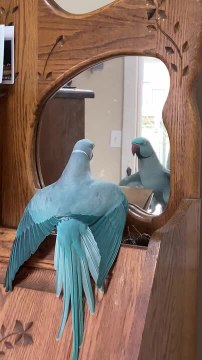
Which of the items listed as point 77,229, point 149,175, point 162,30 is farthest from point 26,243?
point 162,30

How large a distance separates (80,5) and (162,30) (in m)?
0.15

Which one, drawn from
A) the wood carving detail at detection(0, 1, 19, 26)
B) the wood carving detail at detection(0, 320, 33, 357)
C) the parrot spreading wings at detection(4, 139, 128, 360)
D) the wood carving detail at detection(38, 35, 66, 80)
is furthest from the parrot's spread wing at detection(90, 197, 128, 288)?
the wood carving detail at detection(0, 1, 19, 26)

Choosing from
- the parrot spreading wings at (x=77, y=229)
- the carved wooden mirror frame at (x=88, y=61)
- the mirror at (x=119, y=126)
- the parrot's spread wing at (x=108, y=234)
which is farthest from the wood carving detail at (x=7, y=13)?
the parrot's spread wing at (x=108, y=234)

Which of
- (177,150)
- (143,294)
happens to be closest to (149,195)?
(177,150)

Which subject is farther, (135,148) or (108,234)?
(135,148)

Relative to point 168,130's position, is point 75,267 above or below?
below

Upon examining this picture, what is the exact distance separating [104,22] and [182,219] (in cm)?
30

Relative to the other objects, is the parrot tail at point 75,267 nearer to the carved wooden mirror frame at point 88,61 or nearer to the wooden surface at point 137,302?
the wooden surface at point 137,302

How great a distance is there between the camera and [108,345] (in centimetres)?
59

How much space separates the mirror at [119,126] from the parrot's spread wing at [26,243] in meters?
0.12

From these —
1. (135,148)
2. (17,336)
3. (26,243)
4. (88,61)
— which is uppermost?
(88,61)

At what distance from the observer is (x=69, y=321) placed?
628mm

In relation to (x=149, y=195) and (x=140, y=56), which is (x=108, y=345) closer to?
(x=149, y=195)

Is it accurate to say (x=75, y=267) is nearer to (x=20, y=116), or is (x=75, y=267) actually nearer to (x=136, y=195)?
(x=136, y=195)
